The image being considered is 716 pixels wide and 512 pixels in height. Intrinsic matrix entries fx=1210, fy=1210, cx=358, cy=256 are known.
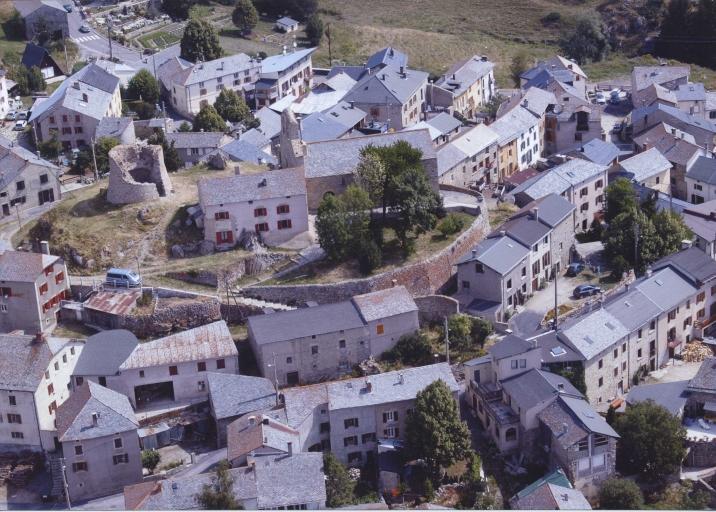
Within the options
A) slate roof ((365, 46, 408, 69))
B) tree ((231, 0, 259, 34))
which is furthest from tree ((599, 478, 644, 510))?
tree ((231, 0, 259, 34))

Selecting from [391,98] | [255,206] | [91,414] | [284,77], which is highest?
[255,206]

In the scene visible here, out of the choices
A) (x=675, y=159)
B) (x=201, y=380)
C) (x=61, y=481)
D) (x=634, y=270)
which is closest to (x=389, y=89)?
(x=675, y=159)

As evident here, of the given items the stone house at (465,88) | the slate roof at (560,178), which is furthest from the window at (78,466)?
the stone house at (465,88)

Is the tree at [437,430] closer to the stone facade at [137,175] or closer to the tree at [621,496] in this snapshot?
the tree at [621,496]

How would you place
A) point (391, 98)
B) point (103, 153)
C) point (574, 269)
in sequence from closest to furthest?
point (574, 269) < point (103, 153) < point (391, 98)

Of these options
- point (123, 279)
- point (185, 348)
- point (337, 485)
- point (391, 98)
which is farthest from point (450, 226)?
point (391, 98)

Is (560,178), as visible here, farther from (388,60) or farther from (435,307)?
(388,60)
